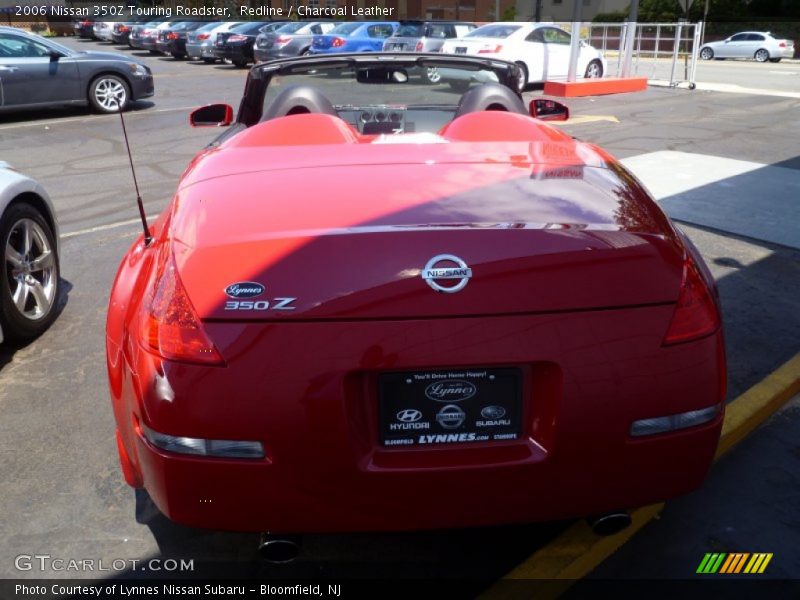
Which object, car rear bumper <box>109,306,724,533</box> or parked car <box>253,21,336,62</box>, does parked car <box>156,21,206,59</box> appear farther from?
car rear bumper <box>109,306,724,533</box>

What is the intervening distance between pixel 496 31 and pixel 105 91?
9.43 metres

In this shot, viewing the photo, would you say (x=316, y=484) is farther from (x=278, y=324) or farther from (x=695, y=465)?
(x=695, y=465)

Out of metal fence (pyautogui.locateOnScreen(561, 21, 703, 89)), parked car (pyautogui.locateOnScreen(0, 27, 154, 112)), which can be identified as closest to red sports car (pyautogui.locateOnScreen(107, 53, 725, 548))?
parked car (pyautogui.locateOnScreen(0, 27, 154, 112))

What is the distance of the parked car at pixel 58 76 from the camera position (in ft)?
42.0

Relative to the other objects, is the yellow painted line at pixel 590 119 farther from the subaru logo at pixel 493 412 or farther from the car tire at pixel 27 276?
the subaru logo at pixel 493 412

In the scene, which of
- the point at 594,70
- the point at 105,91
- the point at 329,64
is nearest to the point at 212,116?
the point at 329,64

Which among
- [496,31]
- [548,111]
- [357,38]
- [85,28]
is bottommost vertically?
[85,28]

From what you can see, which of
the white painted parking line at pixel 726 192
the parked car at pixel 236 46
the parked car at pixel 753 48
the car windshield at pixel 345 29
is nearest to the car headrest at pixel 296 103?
the white painted parking line at pixel 726 192

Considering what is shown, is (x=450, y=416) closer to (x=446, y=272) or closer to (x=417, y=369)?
(x=417, y=369)

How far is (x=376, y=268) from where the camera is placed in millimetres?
2070

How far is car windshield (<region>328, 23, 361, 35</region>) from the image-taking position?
2286cm

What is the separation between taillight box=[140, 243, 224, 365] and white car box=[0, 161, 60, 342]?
2121 mm

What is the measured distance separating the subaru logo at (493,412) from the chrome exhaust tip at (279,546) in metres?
0.67

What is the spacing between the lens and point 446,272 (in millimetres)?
2062
